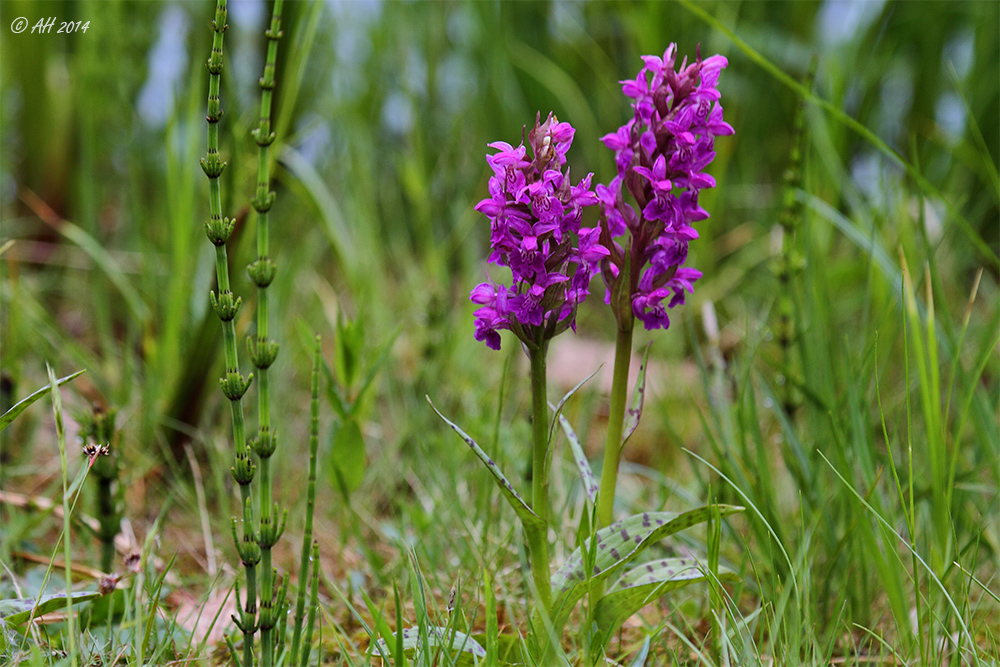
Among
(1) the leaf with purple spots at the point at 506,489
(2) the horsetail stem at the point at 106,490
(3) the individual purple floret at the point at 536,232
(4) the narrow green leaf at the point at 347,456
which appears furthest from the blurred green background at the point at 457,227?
(3) the individual purple floret at the point at 536,232

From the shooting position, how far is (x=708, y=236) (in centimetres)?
274

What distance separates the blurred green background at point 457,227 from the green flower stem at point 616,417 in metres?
0.30

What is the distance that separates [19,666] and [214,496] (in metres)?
0.86

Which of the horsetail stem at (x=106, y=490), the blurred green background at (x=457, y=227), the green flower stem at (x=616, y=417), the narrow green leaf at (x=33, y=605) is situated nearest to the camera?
the narrow green leaf at (x=33, y=605)

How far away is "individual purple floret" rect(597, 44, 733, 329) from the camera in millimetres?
1126

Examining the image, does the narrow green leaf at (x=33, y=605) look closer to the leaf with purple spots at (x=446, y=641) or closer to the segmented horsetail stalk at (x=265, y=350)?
the segmented horsetail stalk at (x=265, y=350)

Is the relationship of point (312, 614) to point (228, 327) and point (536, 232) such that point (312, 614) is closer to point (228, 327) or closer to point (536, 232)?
point (228, 327)

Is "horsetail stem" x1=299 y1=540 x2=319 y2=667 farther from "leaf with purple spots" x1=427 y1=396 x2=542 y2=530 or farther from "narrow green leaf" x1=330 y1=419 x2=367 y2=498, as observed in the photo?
"narrow green leaf" x1=330 y1=419 x2=367 y2=498

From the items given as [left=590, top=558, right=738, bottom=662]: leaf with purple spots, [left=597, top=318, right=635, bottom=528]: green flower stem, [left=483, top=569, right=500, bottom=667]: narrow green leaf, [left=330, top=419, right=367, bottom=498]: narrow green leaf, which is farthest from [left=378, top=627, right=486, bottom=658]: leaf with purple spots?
[left=330, top=419, right=367, bottom=498]: narrow green leaf

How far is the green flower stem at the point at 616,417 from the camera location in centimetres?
121

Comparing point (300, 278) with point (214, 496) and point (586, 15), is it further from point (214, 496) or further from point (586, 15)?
point (586, 15)

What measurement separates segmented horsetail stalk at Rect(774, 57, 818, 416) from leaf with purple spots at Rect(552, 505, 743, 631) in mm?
557

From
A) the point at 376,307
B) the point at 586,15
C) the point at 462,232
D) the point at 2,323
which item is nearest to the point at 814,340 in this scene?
the point at 376,307

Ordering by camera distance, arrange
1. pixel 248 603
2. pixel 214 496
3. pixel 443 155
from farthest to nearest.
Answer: pixel 443 155, pixel 214 496, pixel 248 603
